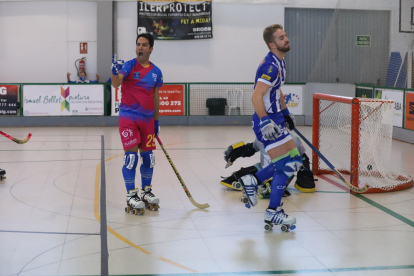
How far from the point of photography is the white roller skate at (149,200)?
6738 mm

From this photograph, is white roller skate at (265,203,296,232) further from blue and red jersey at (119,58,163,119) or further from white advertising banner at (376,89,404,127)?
white advertising banner at (376,89,404,127)

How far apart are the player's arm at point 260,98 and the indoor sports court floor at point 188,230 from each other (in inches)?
48.0

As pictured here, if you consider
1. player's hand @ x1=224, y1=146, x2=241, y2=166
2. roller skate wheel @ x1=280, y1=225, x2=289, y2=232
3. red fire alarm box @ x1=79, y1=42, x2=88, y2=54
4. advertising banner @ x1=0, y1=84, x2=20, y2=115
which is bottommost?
roller skate wheel @ x1=280, y1=225, x2=289, y2=232

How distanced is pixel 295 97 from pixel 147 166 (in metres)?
11.0

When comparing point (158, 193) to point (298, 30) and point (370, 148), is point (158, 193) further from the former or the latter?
point (298, 30)

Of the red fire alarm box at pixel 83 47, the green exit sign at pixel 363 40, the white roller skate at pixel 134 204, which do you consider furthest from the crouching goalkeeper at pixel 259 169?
the red fire alarm box at pixel 83 47

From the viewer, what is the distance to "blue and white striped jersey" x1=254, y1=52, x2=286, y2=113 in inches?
225

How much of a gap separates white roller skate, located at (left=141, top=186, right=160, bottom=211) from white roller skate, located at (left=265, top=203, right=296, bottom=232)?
1468mm

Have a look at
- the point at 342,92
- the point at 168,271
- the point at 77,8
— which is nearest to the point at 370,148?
the point at 168,271

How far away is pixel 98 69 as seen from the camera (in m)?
18.0

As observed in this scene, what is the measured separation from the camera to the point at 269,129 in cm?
548

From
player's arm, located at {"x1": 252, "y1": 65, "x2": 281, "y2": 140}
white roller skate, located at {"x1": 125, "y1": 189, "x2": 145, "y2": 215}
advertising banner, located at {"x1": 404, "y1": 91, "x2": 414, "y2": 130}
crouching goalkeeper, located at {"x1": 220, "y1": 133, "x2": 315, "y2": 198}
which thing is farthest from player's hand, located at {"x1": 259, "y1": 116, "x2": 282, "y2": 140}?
advertising banner, located at {"x1": 404, "y1": 91, "x2": 414, "y2": 130}

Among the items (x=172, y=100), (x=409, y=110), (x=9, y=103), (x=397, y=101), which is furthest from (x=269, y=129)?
(x=9, y=103)

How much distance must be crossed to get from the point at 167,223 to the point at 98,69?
12527mm
